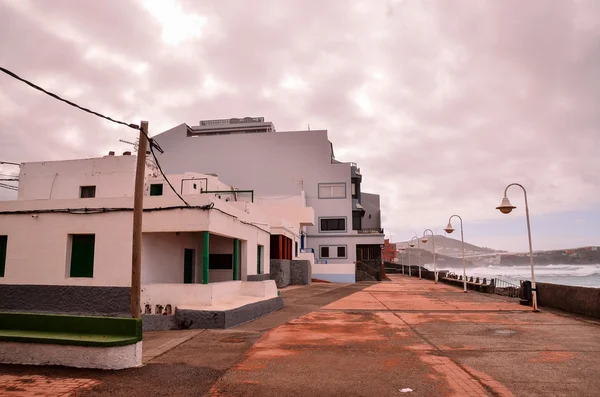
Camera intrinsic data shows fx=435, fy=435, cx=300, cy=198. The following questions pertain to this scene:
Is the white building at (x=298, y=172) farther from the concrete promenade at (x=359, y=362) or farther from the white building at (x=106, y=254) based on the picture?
the concrete promenade at (x=359, y=362)

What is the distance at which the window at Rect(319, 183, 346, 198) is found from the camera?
49.8 metres

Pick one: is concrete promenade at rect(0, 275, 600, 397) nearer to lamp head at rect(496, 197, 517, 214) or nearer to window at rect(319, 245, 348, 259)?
lamp head at rect(496, 197, 517, 214)

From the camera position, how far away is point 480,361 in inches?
342

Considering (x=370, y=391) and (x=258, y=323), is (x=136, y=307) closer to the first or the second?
(x=370, y=391)

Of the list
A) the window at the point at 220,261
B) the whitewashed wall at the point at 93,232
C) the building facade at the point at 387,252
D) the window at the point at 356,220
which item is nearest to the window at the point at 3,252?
the whitewashed wall at the point at 93,232

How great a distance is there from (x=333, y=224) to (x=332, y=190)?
12.8ft

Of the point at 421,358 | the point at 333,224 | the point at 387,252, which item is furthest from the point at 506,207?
the point at 387,252

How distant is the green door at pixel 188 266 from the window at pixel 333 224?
101 ft

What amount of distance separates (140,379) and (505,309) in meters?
16.2

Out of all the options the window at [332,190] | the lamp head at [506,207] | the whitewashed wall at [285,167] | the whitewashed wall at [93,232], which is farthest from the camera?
the window at [332,190]

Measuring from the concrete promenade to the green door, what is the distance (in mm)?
5893

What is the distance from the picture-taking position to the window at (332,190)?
163ft

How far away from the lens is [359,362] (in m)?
8.61

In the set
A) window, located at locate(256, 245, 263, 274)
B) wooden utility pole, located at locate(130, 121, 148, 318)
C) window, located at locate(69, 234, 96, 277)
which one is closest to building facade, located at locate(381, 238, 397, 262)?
window, located at locate(256, 245, 263, 274)
